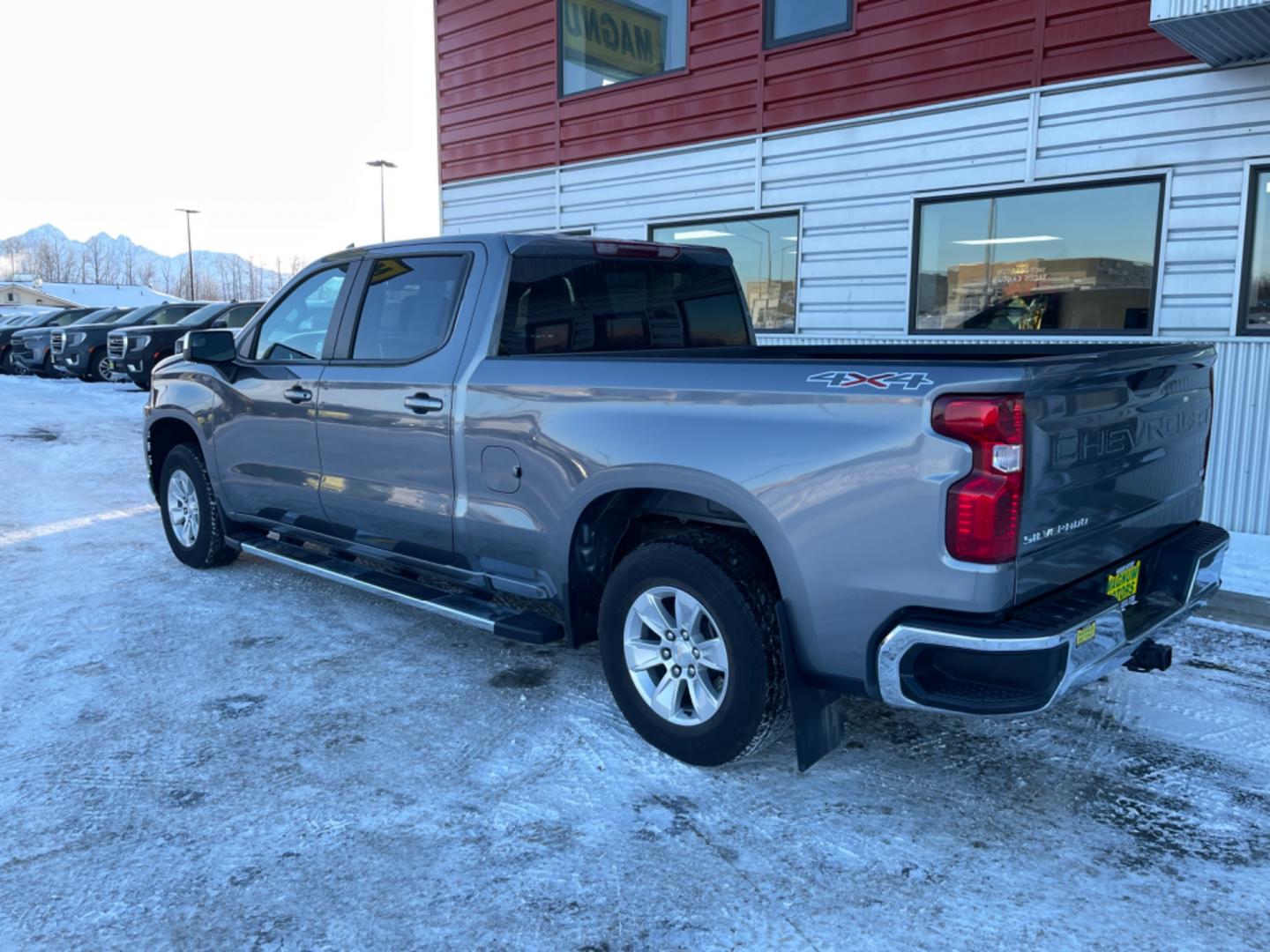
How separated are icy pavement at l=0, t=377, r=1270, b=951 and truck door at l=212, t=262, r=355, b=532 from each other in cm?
80

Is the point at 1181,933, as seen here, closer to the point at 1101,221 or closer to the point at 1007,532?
the point at 1007,532

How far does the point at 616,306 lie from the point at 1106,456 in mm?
2229

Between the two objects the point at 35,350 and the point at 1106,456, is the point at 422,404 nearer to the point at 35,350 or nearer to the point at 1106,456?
the point at 1106,456

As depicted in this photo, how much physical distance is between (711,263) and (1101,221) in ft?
13.0

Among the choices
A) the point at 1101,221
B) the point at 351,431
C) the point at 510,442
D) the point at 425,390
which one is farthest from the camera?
the point at 1101,221

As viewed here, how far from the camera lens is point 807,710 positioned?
306cm

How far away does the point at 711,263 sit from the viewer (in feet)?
15.9

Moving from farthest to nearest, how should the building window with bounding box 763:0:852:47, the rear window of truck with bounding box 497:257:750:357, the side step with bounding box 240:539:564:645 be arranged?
the building window with bounding box 763:0:852:47, the rear window of truck with bounding box 497:257:750:357, the side step with bounding box 240:539:564:645

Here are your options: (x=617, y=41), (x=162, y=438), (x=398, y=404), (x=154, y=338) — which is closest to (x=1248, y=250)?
(x=398, y=404)

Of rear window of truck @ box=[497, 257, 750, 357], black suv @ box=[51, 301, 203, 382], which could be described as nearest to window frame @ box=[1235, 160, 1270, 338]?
rear window of truck @ box=[497, 257, 750, 357]

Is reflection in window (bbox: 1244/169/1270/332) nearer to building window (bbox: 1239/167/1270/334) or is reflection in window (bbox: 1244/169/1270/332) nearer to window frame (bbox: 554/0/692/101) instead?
building window (bbox: 1239/167/1270/334)

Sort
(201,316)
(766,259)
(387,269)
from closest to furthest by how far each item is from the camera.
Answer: (387,269) → (766,259) → (201,316)

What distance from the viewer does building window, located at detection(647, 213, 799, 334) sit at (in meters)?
9.09

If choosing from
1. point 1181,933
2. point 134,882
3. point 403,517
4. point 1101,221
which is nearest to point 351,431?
point 403,517
